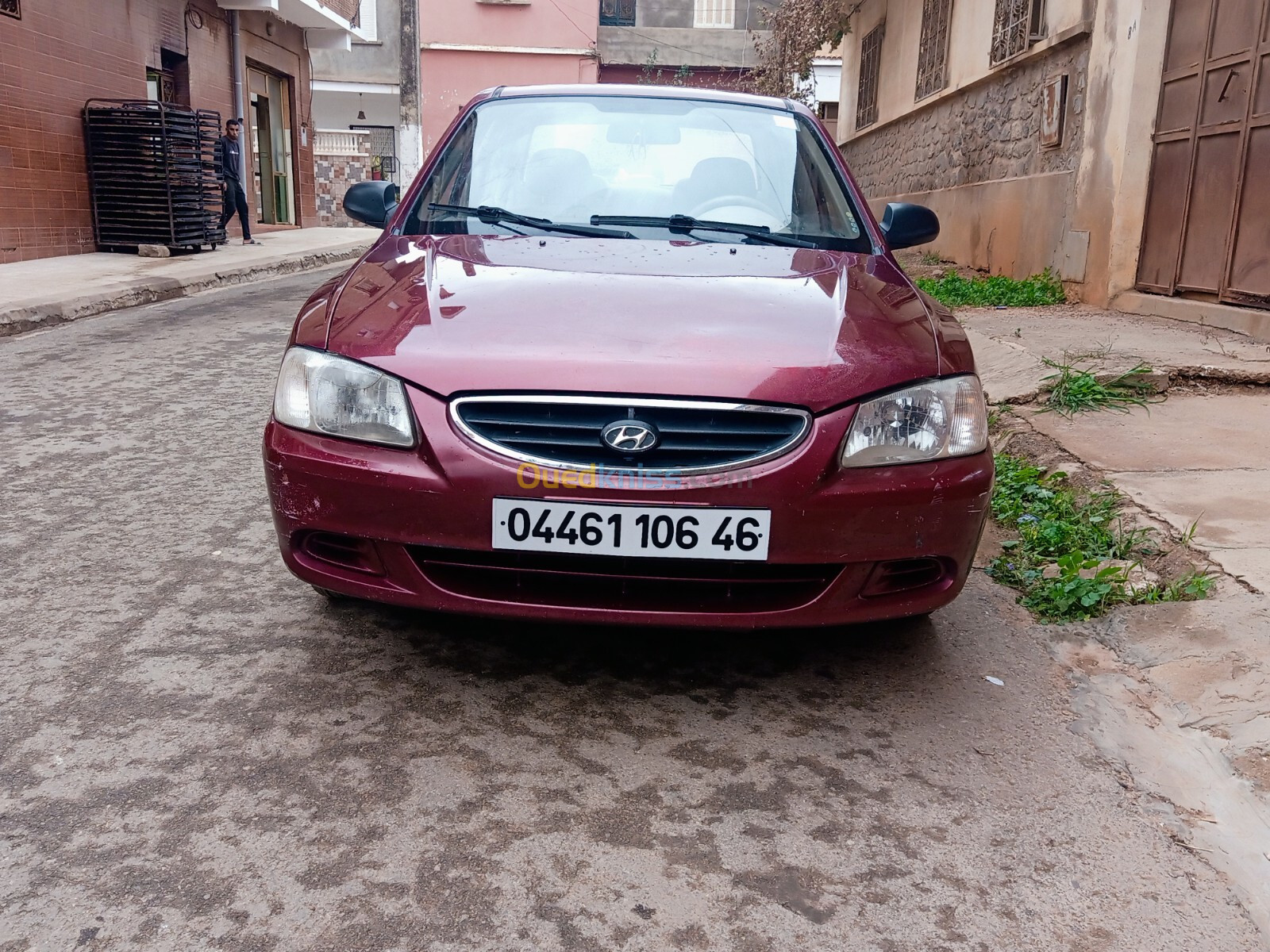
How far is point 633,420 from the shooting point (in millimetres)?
2205

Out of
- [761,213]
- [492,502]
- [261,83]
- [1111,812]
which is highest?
[261,83]

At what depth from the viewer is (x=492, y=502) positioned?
2.19 metres

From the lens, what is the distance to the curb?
8.00 metres

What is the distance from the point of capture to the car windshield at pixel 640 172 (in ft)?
10.7

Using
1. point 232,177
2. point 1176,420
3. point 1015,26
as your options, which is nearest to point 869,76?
point 1015,26

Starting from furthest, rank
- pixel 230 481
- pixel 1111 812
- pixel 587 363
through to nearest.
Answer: pixel 230 481, pixel 587 363, pixel 1111 812

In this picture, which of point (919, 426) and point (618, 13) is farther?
point (618, 13)

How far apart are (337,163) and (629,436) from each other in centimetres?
2650

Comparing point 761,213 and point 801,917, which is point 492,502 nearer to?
point 801,917

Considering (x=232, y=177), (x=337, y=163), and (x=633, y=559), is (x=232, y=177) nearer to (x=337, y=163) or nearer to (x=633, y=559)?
(x=337, y=163)

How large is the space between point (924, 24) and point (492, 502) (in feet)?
41.4

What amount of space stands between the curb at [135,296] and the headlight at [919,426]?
7224 millimetres

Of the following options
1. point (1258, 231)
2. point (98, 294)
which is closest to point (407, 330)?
point (1258, 231)

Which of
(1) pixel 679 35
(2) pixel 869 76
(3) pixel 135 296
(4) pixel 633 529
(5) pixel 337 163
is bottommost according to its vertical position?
(3) pixel 135 296
